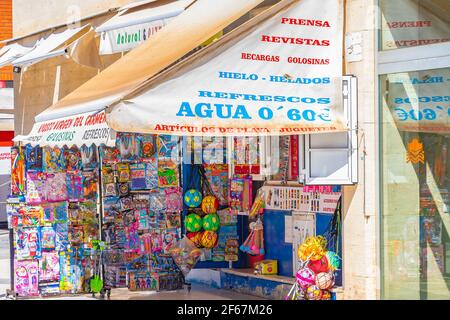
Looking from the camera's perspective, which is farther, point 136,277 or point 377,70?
point 136,277

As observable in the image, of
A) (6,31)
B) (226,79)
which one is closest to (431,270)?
(226,79)

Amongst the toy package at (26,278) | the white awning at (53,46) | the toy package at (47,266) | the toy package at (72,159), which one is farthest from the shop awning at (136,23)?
the toy package at (26,278)

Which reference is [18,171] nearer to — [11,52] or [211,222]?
[211,222]

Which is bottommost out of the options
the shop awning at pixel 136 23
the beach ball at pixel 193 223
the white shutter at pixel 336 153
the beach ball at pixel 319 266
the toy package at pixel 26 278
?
the toy package at pixel 26 278

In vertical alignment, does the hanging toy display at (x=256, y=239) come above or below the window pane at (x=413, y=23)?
below

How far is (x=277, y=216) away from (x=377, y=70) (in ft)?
8.94

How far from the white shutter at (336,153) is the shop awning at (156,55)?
52.0 inches

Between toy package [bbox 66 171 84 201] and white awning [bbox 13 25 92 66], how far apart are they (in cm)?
224

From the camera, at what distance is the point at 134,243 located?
39.3 ft

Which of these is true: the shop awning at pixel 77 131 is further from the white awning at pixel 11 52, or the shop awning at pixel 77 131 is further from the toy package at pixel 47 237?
the white awning at pixel 11 52

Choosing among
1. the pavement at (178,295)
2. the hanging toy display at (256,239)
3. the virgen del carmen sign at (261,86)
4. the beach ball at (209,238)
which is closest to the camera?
the virgen del carmen sign at (261,86)

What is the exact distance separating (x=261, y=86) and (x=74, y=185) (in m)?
3.95

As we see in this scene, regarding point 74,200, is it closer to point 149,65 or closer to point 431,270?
point 149,65

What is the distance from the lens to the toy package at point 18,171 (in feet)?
39.6
